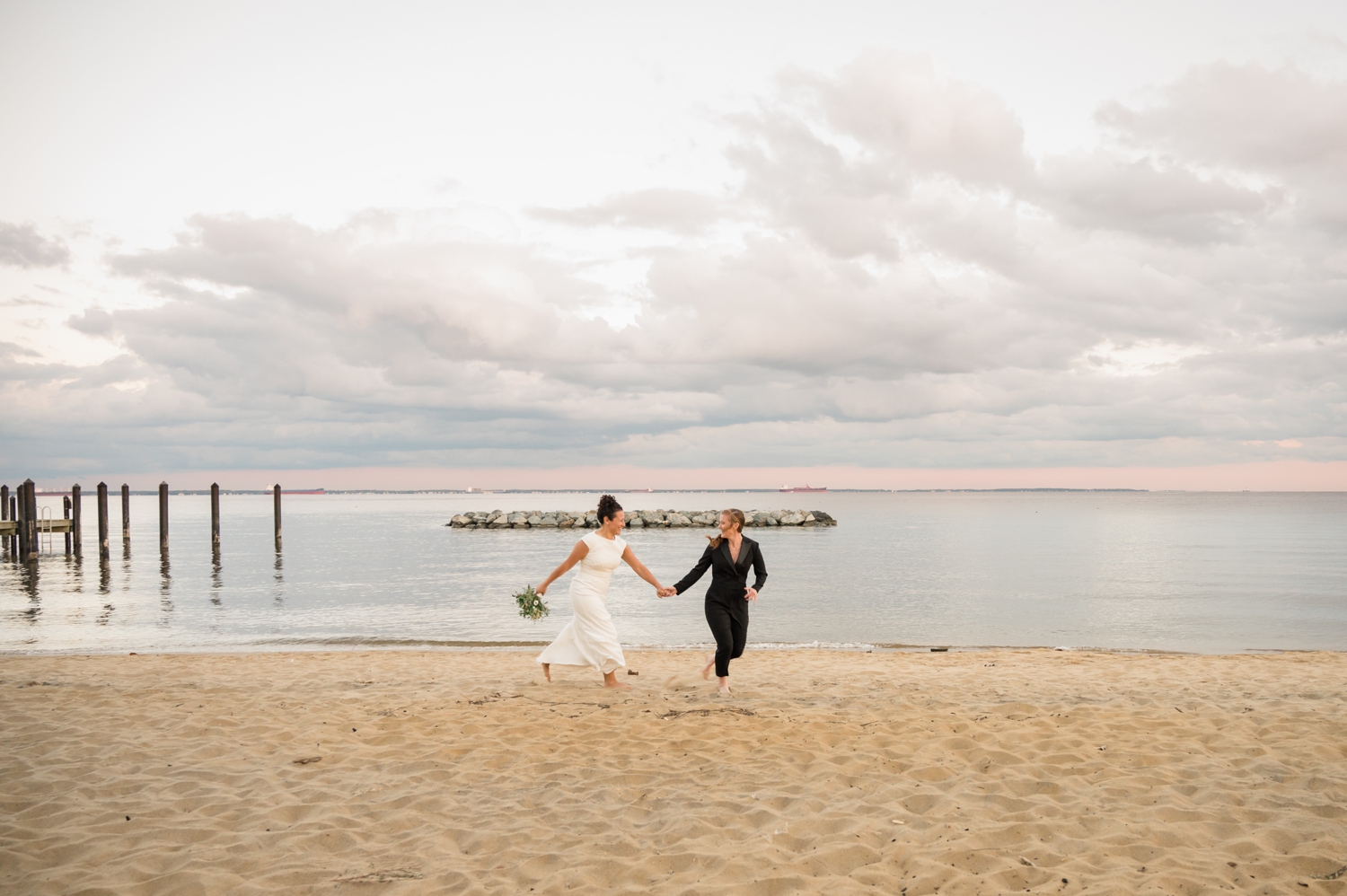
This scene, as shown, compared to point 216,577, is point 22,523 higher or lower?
higher

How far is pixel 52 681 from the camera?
10.6m

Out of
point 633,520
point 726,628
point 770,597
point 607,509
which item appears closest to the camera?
point 607,509

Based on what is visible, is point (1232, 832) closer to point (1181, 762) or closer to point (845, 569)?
point (1181, 762)

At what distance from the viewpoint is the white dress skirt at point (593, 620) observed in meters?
9.20

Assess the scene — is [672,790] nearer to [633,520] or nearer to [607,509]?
[607,509]

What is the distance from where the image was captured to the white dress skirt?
9.20 m

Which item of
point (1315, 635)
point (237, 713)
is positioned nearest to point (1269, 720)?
point (237, 713)

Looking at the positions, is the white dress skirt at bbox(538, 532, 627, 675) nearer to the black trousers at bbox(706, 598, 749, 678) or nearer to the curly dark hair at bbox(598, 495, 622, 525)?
the curly dark hair at bbox(598, 495, 622, 525)

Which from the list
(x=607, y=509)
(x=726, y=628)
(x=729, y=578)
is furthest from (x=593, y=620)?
(x=729, y=578)

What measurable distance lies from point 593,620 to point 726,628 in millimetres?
1624

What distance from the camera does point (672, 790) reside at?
593cm

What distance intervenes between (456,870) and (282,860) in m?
1.11

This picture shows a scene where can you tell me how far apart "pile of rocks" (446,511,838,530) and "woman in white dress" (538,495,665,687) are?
183ft

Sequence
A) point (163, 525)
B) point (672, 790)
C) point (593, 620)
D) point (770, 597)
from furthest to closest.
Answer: point (163, 525) → point (770, 597) → point (593, 620) → point (672, 790)
